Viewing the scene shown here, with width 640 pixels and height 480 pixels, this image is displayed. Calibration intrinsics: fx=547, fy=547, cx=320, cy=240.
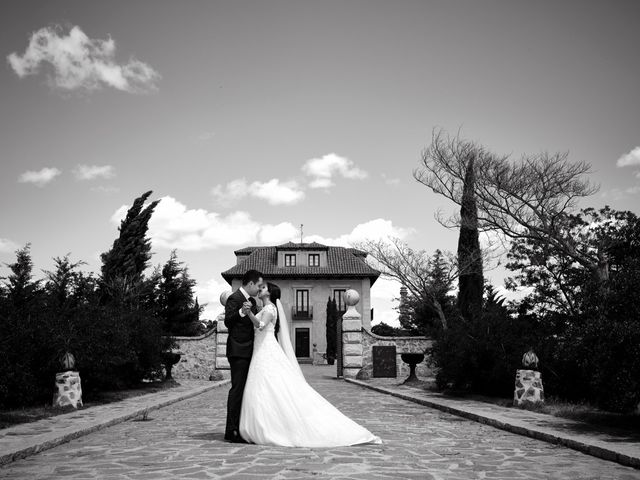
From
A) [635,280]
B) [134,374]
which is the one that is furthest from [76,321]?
[635,280]

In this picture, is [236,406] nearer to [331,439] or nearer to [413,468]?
[331,439]

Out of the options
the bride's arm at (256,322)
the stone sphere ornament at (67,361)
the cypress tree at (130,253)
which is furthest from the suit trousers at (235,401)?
the cypress tree at (130,253)

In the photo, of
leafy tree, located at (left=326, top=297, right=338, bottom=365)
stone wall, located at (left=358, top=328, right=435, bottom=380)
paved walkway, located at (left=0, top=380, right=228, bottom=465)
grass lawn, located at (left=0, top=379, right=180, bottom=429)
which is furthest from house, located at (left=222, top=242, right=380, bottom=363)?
paved walkway, located at (left=0, top=380, right=228, bottom=465)

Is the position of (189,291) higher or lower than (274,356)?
higher

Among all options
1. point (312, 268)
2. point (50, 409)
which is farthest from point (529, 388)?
point (312, 268)

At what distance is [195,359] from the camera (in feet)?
75.7

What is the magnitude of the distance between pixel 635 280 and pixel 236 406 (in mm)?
5302

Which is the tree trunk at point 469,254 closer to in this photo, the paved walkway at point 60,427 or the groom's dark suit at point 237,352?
the paved walkway at point 60,427

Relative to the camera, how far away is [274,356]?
659cm

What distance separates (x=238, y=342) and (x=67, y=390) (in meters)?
5.06

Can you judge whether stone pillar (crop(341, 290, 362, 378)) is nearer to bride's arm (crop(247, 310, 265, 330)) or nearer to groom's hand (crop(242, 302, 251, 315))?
bride's arm (crop(247, 310, 265, 330))

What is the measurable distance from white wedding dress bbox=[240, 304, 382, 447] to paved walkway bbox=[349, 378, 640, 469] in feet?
7.22

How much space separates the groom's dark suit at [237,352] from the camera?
646cm

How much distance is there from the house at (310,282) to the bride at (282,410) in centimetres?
3747
